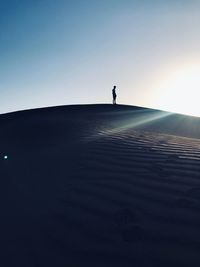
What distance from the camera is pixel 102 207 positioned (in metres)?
4.01

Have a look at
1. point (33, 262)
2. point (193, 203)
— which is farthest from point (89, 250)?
point (193, 203)

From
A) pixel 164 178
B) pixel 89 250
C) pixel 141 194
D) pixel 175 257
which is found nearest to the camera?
pixel 175 257

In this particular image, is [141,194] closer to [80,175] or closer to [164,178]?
[164,178]

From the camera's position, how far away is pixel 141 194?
4.29 metres

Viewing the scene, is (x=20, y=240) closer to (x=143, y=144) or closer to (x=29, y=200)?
(x=29, y=200)

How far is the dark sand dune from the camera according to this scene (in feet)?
10.3

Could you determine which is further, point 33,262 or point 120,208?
point 120,208

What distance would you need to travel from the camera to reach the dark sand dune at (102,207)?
3154mm

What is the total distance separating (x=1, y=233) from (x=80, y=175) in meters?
1.78

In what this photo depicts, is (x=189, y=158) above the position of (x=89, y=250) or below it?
above

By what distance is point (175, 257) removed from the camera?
9.77 feet

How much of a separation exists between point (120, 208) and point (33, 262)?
1228 millimetres

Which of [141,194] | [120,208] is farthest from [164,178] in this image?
Result: [120,208]

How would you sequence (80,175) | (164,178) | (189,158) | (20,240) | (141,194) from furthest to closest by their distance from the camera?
(189,158) → (80,175) → (164,178) → (141,194) → (20,240)
